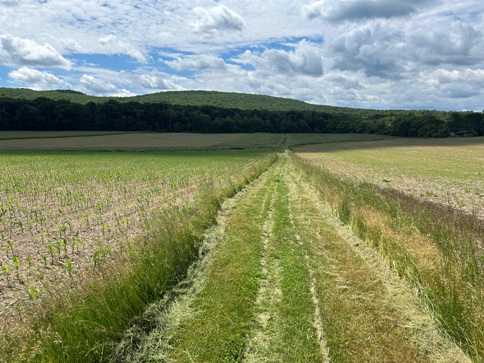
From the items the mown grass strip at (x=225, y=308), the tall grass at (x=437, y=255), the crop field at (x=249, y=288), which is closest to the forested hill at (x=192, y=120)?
the crop field at (x=249, y=288)

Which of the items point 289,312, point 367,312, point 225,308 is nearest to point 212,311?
point 225,308

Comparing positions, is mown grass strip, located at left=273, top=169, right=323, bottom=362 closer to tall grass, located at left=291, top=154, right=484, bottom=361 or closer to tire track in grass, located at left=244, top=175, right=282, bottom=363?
tire track in grass, located at left=244, top=175, right=282, bottom=363

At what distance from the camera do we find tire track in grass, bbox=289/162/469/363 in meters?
4.78

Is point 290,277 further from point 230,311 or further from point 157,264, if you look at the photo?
point 157,264

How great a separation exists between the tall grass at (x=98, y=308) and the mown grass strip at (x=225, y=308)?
912 mm

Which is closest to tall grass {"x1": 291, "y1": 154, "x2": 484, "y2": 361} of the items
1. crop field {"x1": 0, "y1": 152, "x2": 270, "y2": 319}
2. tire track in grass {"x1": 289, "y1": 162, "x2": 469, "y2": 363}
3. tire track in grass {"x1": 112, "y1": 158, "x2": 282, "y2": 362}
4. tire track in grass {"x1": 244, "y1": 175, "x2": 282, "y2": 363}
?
tire track in grass {"x1": 289, "y1": 162, "x2": 469, "y2": 363}

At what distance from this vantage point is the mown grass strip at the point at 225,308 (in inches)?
192

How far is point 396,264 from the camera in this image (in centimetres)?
745

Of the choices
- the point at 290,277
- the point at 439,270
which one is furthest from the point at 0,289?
the point at 439,270

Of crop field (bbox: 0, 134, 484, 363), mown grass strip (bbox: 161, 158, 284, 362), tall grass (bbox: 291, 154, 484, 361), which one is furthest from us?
tall grass (bbox: 291, 154, 484, 361)

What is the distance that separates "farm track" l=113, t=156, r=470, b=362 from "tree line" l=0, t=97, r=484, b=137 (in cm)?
9987

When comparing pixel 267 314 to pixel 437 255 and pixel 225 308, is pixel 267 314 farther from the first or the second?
pixel 437 255

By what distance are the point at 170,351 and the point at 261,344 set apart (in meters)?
1.45

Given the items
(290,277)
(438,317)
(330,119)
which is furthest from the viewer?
Answer: (330,119)
